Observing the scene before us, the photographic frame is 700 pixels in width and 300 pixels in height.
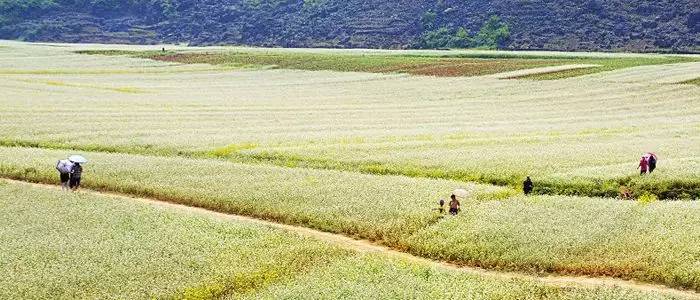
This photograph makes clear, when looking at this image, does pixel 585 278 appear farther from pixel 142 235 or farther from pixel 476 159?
pixel 476 159

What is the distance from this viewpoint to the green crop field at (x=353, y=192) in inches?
795

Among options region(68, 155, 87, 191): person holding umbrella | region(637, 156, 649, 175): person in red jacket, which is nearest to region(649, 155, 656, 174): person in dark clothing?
region(637, 156, 649, 175): person in red jacket

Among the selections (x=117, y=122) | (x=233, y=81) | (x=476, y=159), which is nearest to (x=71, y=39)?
(x=233, y=81)

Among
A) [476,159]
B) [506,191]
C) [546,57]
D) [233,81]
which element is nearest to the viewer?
[506,191]

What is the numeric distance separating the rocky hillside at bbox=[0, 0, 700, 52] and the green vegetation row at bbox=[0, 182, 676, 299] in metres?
117

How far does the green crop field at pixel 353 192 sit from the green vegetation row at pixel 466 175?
10cm

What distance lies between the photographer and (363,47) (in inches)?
6206

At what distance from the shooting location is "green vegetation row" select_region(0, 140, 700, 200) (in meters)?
32.0

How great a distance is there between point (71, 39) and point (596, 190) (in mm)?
179784

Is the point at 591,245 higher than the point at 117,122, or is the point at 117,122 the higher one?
the point at 591,245

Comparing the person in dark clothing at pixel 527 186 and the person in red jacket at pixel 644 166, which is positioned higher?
the person in red jacket at pixel 644 166

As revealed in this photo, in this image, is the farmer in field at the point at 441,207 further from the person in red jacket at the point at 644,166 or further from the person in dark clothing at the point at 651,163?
the person in dark clothing at the point at 651,163

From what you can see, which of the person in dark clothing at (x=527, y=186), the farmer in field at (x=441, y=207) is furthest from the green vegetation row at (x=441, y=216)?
the person in dark clothing at (x=527, y=186)

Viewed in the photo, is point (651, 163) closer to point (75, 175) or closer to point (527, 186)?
point (527, 186)
